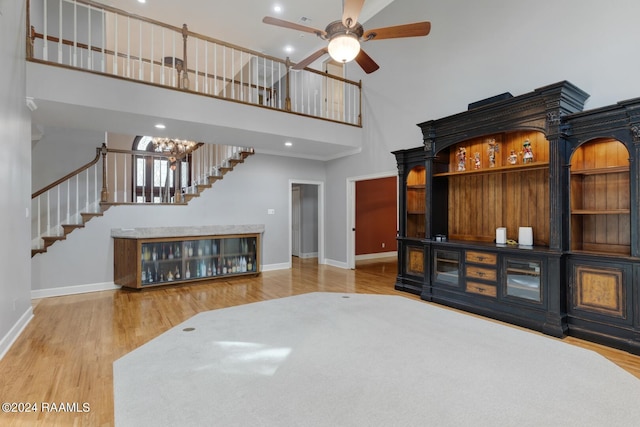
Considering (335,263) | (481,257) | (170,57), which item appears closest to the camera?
(481,257)

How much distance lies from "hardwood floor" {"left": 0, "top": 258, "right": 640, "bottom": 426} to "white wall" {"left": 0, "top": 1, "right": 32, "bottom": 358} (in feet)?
1.04

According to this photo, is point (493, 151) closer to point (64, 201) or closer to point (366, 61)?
point (366, 61)

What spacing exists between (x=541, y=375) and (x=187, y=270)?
17.8 ft

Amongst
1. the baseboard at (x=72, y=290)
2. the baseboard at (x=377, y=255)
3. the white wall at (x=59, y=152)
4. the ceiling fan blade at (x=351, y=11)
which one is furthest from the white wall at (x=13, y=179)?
the baseboard at (x=377, y=255)

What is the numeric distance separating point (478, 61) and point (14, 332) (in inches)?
269

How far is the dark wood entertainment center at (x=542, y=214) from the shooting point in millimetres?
3148

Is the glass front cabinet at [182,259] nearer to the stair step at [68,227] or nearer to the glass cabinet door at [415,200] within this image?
the stair step at [68,227]

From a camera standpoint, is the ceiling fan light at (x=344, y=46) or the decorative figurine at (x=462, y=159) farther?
the decorative figurine at (x=462, y=159)

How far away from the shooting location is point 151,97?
4.38 m

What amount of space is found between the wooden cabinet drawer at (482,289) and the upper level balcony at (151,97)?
3.68 m

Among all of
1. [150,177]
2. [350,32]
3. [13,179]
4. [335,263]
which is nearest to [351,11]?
[350,32]

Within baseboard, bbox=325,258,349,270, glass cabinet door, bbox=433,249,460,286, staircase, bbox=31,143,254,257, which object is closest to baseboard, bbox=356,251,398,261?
baseboard, bbox=325,258,349,270

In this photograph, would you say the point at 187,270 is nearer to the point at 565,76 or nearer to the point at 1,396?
the point at 1,396

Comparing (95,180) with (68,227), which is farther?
(95,180)
